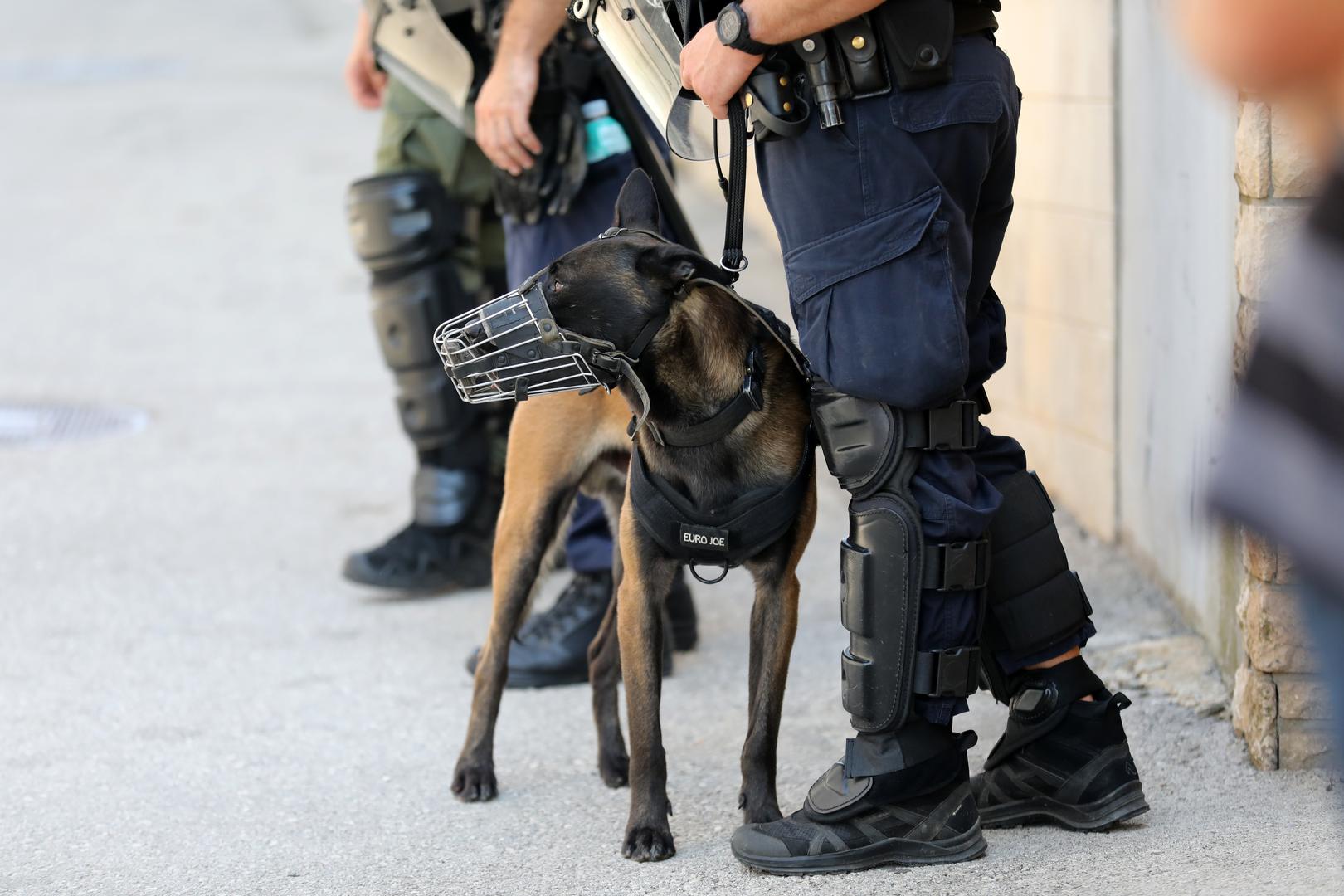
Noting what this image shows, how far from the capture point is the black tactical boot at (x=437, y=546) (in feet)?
14.3

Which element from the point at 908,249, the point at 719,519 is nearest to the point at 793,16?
the point at 908,249

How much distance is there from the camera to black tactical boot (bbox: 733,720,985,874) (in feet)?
8.14

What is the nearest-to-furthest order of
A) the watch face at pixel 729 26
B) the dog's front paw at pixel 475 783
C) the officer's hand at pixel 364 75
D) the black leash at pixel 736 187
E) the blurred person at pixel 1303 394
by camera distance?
the blurred person at pixel 1303 394, the watch face at pixel 729 26, the black leash at pixel 736 187, the dog's front paw at pixel 475 783, the officer's hand at pixel 364 75

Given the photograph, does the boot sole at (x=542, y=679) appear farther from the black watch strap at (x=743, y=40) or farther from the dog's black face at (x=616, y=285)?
the black watch strap at (x=743, y=40)

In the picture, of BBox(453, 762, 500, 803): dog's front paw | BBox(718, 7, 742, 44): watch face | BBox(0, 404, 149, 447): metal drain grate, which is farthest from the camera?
BBox(0, 404, 149, 447): metal drain grate

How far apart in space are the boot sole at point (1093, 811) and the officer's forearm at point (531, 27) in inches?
74.1

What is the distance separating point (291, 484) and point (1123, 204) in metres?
3.10

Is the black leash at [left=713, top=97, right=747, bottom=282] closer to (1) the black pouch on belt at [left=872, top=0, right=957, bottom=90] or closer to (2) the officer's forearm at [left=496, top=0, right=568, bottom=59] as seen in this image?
(1) the black pouch on belt at [left=872, top=0, right=957, bottom=90]

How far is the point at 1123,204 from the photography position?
397cm

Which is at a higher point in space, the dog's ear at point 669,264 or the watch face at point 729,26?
the watch face at point 729,26

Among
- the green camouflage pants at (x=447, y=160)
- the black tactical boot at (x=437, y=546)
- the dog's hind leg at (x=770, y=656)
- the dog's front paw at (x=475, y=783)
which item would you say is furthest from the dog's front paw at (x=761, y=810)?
the green camouflage pants at (x=447, y=160)

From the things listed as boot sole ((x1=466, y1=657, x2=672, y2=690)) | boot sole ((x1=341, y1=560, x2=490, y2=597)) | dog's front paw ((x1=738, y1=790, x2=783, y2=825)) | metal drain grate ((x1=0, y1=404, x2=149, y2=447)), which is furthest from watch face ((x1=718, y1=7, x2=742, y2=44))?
metal drain grate ((x1=0, y1=404, x2=149, y2=447))

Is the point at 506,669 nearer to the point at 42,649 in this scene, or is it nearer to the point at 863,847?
the point at 863,847

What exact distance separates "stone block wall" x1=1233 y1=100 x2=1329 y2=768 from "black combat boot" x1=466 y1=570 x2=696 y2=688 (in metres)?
1.33
